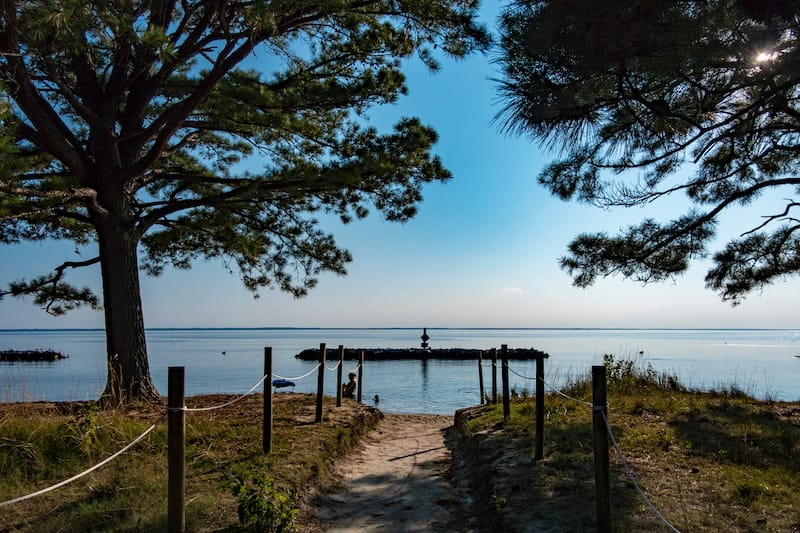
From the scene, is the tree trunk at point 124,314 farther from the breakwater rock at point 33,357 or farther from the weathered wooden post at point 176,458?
the breakwater rock at point 33,357

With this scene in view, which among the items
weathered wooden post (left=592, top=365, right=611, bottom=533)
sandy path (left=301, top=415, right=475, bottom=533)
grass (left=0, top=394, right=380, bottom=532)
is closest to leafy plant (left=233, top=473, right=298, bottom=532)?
grass (left=0, top=394, right=380, bottom=532)

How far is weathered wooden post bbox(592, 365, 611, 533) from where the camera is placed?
4.20 meters

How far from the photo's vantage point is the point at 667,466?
232 inches

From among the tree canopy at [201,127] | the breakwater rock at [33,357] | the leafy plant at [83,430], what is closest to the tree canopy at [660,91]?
the tree canopy at [201,127]

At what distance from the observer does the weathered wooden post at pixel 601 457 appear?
13.8ft

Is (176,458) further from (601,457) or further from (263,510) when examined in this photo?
(601,457)

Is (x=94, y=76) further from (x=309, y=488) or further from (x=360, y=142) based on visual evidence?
(x=309, y=488)

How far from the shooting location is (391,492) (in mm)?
6453

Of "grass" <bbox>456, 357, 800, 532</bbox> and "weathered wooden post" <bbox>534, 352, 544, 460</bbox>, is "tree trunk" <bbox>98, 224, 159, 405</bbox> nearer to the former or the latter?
"grass" <bbox>456, 357, 800, 532</bbox>

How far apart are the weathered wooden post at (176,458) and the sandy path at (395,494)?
4.38 ft

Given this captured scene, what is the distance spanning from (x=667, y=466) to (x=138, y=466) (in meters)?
5.56

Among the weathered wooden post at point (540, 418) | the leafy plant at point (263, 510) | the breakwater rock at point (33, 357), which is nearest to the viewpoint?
the leafy plant at point (263, 510)

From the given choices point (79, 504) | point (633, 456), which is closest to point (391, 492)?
point (633, 456)

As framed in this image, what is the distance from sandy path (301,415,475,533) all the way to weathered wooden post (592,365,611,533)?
1.51 meters
